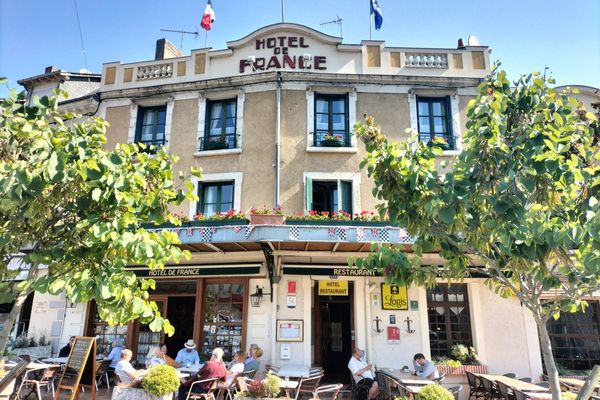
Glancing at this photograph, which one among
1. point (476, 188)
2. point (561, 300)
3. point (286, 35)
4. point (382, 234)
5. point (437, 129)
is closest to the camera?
point (476, 188)

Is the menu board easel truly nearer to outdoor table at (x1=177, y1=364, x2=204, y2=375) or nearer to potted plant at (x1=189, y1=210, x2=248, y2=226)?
outdoor table at (x1=177, y1=364, x2=204, y2=375)

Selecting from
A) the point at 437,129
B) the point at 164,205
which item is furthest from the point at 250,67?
the point at 164,205

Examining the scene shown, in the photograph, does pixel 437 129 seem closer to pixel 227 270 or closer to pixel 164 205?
pixel 227 270

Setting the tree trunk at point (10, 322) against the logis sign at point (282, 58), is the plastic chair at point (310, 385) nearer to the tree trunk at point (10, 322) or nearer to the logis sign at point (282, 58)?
the tree trunk at point (10, 322)

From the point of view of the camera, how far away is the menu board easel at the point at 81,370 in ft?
23.1

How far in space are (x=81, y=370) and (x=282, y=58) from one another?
9553mm

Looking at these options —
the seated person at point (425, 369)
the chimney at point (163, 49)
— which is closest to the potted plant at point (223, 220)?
the seated person at point (425, 369)

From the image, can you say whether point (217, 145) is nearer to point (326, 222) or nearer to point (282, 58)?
point (282, 58)

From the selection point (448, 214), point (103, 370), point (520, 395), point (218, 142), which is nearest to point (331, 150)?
point (218, 142)

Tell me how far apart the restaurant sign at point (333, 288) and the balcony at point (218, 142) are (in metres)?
4.58

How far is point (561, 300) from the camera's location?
4.45 meters

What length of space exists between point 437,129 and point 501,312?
5.13 metres

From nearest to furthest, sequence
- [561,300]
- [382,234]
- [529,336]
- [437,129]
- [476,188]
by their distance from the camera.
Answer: [476,188] → [561,300] → [382,234] → [529,336] → [437,129]

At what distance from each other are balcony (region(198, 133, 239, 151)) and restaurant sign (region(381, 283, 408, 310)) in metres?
5.73
